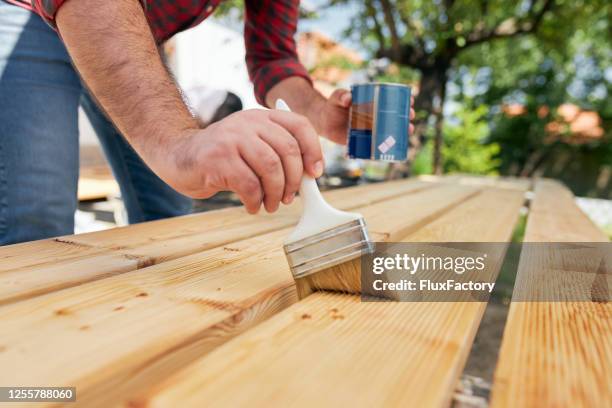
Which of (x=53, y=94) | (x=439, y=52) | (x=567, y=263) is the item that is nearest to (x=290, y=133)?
(x=567, y=263)

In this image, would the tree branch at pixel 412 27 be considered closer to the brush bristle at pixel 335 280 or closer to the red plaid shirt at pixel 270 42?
the red plaid shirt at pixel 270 42

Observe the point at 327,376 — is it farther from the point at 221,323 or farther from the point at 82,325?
the point at 82,325

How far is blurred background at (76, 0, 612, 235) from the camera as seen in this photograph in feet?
14.4

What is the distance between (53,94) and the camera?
145 centimetres

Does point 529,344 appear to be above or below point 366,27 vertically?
below

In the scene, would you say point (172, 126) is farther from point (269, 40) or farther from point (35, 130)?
point (269, 40)

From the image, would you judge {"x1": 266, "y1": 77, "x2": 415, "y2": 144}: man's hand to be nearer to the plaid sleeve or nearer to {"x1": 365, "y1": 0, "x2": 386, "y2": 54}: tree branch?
the plaid sleeve

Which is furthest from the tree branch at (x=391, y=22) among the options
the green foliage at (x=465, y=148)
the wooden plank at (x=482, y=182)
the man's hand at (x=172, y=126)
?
the man's hand at (x=172, y=126)

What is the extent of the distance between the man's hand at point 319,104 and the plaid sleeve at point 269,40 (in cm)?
6

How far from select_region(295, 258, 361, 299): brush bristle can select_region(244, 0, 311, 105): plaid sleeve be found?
3.82ft

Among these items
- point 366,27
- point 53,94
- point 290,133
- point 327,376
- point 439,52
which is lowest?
point 327,376

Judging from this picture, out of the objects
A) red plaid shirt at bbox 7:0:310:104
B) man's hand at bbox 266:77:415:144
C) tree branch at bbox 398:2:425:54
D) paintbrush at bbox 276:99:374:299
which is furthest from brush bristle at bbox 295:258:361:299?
tree branch at bbox 398:2:425:54

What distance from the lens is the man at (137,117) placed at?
2.54 feet

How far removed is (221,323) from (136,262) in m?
0.37
